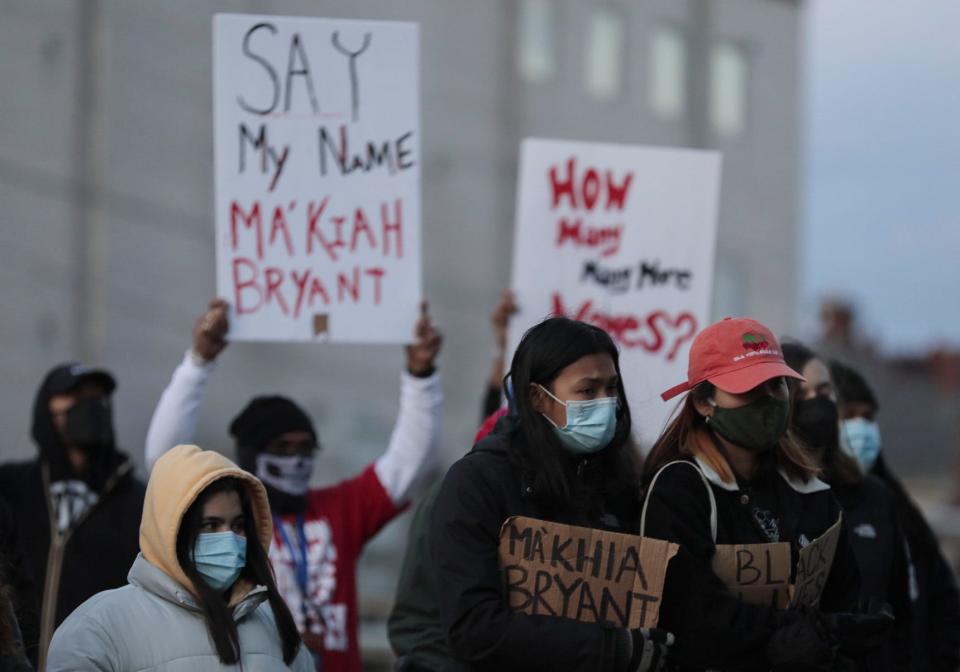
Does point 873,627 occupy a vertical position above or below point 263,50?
below

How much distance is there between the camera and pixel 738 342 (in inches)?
140

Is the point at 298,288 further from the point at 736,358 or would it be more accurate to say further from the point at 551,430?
the point at 736,358

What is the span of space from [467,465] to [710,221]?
8.10 ft

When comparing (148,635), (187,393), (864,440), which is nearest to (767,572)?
(148,635)

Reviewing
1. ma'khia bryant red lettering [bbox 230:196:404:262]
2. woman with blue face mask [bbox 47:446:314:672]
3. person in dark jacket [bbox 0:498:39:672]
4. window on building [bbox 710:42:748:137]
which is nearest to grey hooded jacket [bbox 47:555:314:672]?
woman with blue face mask [bbox 47:446:314:672]

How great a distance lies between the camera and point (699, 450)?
356 centimetres

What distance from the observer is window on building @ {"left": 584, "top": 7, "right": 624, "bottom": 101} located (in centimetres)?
1361

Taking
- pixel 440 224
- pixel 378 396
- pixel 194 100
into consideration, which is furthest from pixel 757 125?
pixel 194 100

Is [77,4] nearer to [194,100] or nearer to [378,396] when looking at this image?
[194,100]

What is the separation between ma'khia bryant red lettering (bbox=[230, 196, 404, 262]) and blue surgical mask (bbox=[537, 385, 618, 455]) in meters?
1.68

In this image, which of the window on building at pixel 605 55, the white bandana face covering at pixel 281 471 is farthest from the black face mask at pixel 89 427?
the window on building at pixel 605 55

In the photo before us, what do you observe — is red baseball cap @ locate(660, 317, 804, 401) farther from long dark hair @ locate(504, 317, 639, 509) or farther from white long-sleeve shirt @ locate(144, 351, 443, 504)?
white long-sleeve shirt @ locate(144, 351, 443, 504)

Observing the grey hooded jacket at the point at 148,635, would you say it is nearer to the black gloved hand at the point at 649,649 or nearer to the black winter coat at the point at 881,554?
the black gloved hand at the point at 649,649

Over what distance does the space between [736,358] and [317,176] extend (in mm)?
1938
